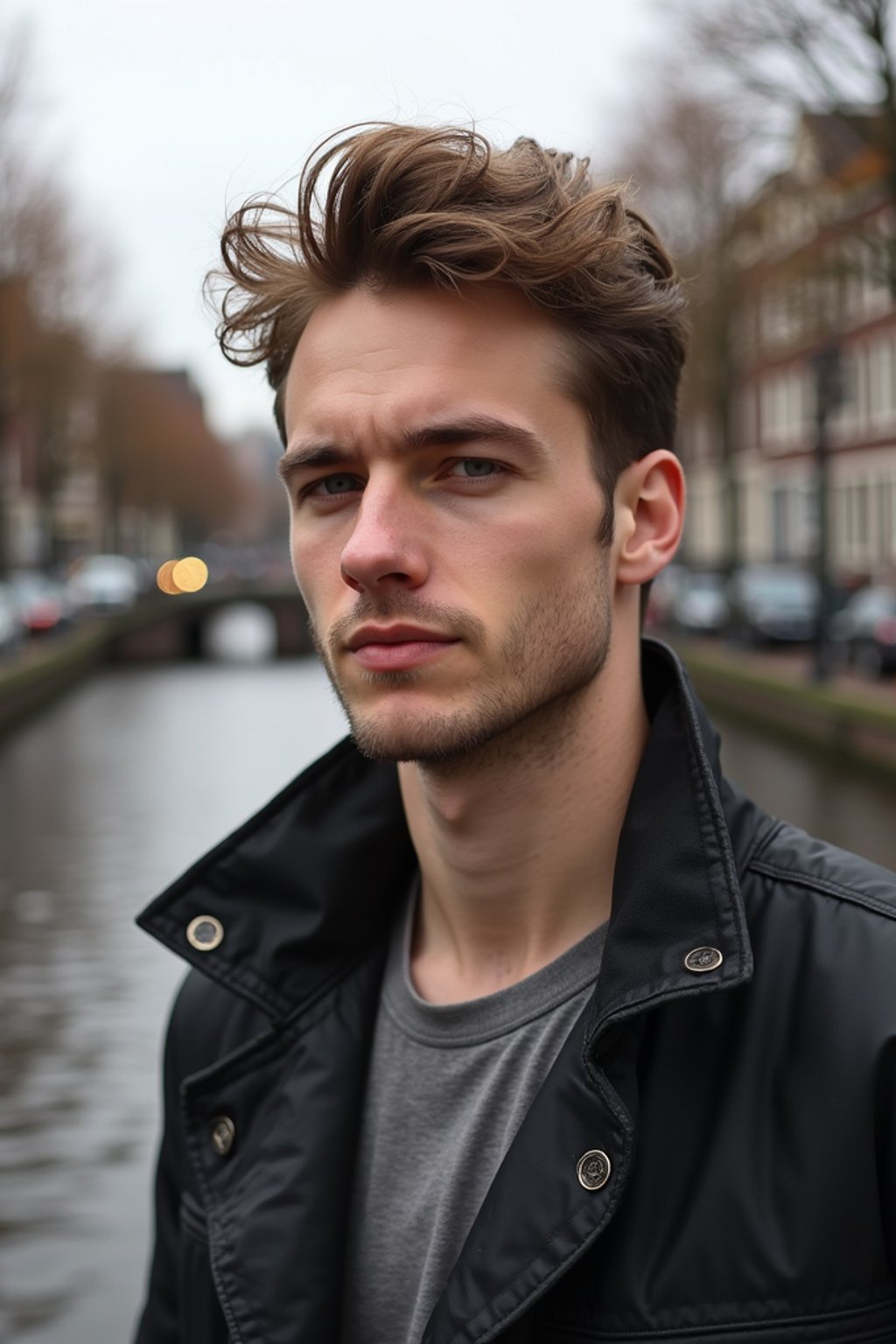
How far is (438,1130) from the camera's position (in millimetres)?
1896

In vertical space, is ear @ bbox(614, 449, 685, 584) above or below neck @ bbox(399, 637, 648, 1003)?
above

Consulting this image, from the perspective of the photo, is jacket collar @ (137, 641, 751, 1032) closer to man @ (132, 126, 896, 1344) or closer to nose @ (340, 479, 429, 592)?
man @ (132, 126, 896, 1344)

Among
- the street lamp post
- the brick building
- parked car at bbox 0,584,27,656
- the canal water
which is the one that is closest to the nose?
the canal water

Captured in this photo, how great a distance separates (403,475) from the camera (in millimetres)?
1831

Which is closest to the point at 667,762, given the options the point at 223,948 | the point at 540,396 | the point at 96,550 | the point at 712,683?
the point at 540,396

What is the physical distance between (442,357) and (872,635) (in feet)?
73.3

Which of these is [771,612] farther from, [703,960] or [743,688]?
[703,960]

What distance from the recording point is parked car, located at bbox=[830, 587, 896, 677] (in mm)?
23141

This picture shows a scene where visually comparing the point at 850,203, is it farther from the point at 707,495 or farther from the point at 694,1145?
the point at 707,495

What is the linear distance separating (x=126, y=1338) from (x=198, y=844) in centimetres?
840

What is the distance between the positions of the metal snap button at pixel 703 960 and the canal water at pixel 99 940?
3.80 m

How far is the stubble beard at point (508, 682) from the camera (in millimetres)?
1799

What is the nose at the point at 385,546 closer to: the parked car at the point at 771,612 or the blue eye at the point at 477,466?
the blue eye at the point at 477,466

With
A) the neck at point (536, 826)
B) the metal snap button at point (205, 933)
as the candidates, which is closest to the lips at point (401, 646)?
the neck at point (536, 826)
